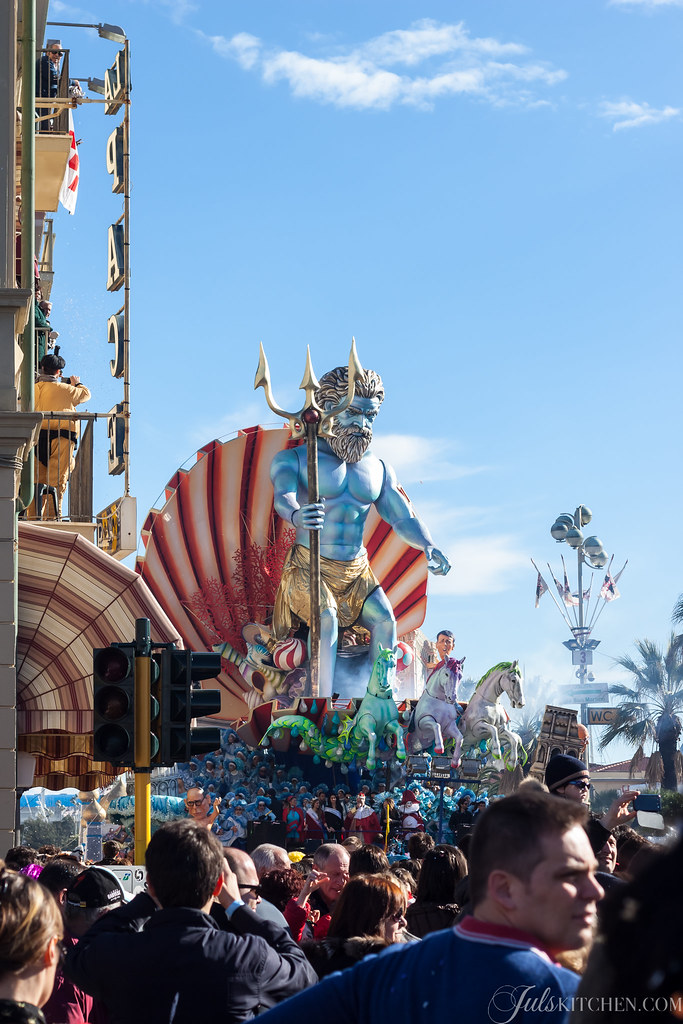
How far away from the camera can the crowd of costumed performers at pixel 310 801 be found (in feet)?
87.0

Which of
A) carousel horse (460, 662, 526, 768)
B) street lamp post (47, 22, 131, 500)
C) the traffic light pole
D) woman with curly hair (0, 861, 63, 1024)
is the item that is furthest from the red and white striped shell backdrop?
woman with curly hair (0, 861, 63, 1024)

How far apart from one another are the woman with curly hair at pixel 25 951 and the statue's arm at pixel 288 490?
27034mm

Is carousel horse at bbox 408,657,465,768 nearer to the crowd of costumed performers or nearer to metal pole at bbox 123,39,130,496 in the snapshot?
the crowd of costumed performers

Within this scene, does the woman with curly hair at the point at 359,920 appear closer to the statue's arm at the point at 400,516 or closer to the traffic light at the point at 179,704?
the traffic light at the point at 179,704

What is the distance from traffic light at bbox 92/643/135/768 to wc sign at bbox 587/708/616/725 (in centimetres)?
5513

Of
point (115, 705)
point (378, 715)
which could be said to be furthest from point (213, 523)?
point (115, 705)

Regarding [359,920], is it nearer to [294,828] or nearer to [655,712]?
[294,828]

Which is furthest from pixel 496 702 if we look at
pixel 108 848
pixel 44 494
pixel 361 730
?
pixel 108 848

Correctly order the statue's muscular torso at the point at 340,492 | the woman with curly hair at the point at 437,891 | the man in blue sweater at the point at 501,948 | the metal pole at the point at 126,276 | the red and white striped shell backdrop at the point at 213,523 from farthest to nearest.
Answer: the red and white striped shell backdrop at the point at 213,523 → the statue's muscular torso at the point at 340,492 → the metal pole at the point at 126,276 → the woman with curly hair at the point at 437,891 → the man in blue sweater at the point at 501,948

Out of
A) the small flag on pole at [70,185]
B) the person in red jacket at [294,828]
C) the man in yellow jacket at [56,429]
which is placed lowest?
the person in red jacket at [294,828]

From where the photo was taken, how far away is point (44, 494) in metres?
14.8

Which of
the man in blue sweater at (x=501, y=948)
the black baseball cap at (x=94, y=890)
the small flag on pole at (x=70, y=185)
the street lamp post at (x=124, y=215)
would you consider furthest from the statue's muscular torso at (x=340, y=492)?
the man in blue sweater at (x=501, y=948)

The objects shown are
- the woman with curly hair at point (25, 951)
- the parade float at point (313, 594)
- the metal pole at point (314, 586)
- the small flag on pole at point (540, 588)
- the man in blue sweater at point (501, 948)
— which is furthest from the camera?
the small flag on pole at point (540, 588)

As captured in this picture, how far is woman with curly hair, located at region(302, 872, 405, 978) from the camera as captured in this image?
163 inches
